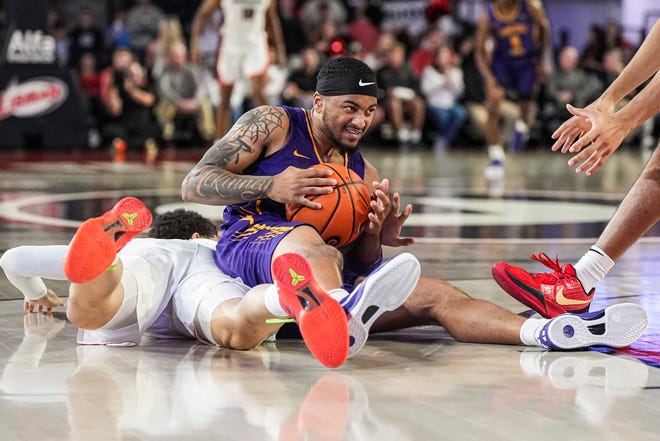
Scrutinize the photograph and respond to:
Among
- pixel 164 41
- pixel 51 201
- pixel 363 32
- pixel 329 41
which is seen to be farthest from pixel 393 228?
pixel 363 32

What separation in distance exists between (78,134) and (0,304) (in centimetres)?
1042

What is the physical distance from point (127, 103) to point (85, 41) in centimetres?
161

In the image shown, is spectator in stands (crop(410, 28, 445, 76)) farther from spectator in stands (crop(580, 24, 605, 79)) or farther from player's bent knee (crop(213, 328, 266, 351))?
player's bent knee (crop(213, 328, 266, 351))

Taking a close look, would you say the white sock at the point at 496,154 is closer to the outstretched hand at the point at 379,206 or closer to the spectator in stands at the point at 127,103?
the spectator in stands at the point at 127,103

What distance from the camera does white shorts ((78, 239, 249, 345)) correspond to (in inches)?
153

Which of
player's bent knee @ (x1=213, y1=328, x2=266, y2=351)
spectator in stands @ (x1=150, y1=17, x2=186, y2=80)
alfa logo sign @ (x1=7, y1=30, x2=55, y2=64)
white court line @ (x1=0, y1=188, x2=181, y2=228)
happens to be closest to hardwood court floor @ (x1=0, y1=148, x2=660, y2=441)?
player's bent knee @ (x1=213, y1=328, x2=266, y2=351)

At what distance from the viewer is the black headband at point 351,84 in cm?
419

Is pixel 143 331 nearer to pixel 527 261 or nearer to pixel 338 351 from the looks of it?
pixel 338 351

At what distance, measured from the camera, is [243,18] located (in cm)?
1286

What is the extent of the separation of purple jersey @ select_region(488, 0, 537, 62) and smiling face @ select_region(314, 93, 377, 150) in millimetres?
9643

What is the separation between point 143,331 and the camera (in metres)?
3.96

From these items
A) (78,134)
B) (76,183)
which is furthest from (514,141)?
(76,183)

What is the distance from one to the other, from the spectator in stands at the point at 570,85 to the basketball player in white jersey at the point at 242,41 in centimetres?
615

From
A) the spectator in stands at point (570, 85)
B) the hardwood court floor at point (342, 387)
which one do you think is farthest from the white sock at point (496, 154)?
the hardwood court floor at point (342, 387)
